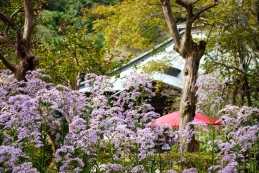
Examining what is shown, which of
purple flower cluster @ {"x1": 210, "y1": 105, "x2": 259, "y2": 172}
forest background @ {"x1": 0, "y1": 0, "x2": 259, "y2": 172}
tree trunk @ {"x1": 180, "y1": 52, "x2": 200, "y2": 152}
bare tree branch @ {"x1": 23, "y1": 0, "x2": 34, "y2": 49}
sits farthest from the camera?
forest background @ {"x1": 0, "y1": 0, "x2": 259, "y2": 172}

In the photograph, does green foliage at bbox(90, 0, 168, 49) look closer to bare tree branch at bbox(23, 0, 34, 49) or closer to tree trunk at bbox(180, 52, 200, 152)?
tree trunk at bbox(180, 52, 200, 152)

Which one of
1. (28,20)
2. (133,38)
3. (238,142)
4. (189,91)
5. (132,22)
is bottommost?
(238,142)

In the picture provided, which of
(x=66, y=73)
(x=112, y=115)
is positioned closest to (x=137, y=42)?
(x=66, y=73)

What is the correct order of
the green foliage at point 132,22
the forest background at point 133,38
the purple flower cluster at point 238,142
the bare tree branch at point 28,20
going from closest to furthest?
the purple flower cluster at point 238,142 → the bare tree branch at point 28,20 → the forest background at point 133,38 → the green foliage at point 132,22

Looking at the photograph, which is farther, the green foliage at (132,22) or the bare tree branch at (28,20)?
the green foliage at (132,22)

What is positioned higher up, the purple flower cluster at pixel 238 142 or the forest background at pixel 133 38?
the forest background at pixel 133 38

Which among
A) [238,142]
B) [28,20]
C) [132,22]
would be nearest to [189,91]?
[132,22]

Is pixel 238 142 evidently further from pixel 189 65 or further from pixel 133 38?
pixel 133 38

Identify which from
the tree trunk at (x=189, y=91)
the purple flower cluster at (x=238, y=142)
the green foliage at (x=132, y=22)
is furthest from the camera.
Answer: the green foliage at (x=132, y=22)

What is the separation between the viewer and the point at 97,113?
438 centimetres

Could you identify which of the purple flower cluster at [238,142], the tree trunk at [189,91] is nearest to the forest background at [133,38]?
the tree trunk at [189,91]

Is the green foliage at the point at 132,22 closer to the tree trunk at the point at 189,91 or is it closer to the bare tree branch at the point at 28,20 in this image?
the tree trunk at the point at 189,91

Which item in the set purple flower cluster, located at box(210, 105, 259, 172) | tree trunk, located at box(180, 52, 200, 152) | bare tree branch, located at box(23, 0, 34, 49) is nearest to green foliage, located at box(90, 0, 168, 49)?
tree trunk, located at box(180, 52, 200, 152)

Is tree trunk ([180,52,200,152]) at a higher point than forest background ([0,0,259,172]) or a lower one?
lower
